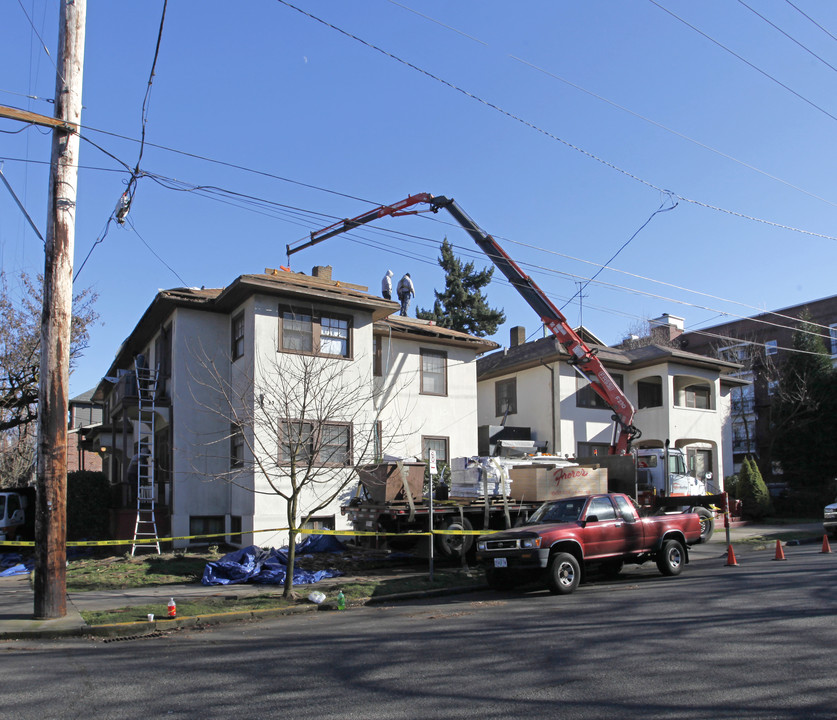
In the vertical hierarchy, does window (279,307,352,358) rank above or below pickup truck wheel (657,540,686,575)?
above

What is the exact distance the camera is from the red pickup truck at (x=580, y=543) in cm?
1239

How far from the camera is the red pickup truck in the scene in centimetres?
1239

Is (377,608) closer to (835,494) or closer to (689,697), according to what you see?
(689,697)

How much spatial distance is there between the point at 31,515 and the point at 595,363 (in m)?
19.4

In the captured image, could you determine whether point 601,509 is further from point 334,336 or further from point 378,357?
point 378,357

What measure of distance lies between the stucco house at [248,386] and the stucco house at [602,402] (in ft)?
23.9

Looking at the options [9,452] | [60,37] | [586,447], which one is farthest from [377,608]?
[9,452]

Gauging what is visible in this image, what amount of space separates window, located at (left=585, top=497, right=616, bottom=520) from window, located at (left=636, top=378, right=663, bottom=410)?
1904 centimetres

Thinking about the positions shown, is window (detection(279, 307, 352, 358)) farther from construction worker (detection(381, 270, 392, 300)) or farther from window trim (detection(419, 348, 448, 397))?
construction worker (detection(381, 270, 392, 300))

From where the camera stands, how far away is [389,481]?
52.5ft

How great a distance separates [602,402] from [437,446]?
9304 mm

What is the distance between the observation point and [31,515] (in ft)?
78.1

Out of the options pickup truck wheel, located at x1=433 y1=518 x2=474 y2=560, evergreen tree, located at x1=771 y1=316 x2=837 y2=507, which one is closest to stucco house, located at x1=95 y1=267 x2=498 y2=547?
pickup truck wheel, located at x1=433 y1=518 x2=474 y2=560

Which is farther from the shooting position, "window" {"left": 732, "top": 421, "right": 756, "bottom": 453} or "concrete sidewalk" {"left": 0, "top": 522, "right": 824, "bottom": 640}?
"window" {"left": 732, "top": 421, "right": 756, "bottom": 453}
